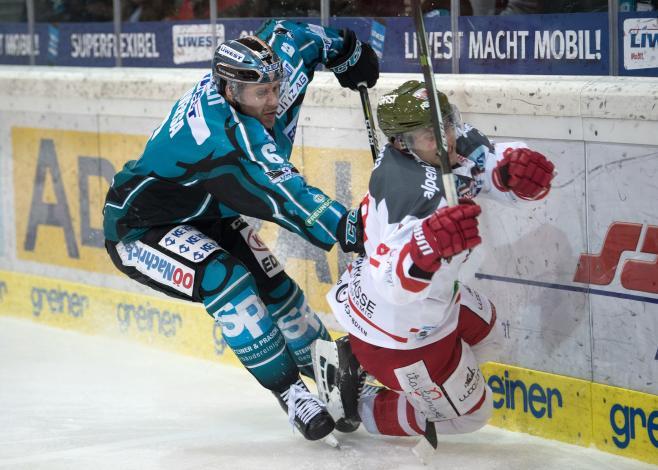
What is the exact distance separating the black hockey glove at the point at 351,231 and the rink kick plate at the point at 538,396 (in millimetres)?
910

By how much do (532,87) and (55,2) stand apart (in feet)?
9.88

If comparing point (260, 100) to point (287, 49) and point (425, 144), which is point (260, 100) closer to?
point (287, 49)

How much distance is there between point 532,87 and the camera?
400 cm

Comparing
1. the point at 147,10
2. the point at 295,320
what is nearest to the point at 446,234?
the point at 295,320

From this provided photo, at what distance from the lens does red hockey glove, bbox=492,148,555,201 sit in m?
3.48

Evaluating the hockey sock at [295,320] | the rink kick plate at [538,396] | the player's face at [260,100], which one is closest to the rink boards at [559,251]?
the rink kick plate at [538,396]

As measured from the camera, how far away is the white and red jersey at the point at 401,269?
3260mm

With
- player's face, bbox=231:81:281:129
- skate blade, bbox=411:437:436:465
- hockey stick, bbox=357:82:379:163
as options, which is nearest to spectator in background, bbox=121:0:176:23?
hockey stick, bbox=357:82:379:163

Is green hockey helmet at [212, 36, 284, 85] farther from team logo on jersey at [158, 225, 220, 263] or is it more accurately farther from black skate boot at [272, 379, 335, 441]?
black skate boot at [272, 379, 335, 441]

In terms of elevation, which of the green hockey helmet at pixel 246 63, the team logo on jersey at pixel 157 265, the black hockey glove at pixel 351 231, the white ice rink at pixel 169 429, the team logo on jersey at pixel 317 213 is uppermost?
the green hockey helmet at pixel 246 63

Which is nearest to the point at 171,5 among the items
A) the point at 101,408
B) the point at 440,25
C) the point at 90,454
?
the point at 440,25

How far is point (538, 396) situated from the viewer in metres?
4.10

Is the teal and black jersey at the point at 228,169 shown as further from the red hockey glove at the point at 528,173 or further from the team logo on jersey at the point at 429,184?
the red hockey glove at the point at 528,173

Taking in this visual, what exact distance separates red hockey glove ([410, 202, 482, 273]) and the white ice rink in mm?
923
